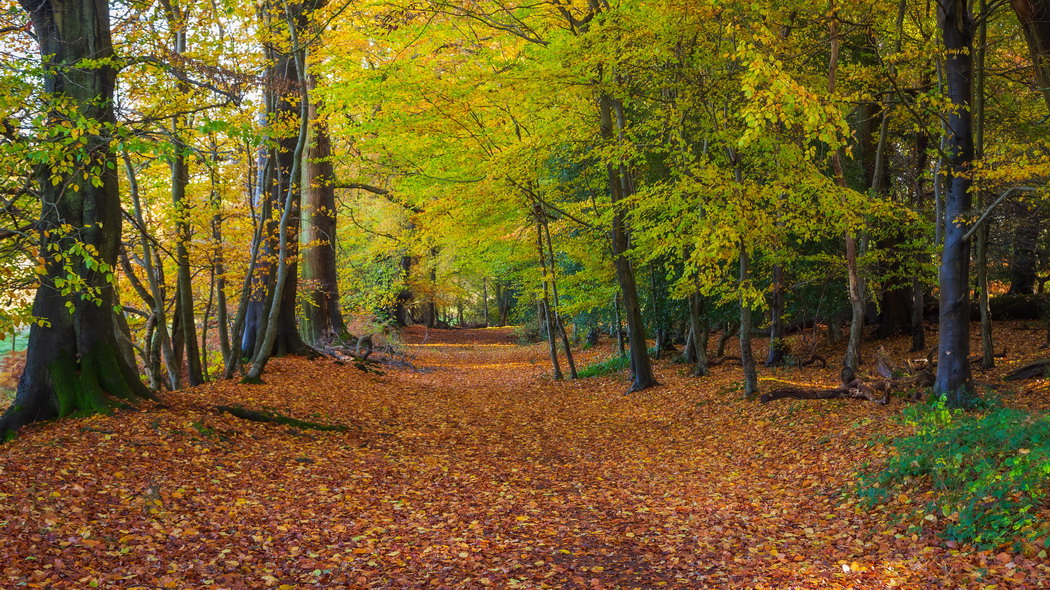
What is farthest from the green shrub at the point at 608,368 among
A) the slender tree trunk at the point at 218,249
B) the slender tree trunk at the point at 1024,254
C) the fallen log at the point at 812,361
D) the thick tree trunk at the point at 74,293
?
the thick tree trunk at the point at 74,293

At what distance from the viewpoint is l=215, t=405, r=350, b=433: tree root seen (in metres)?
8.86

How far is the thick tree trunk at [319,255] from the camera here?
1612 centimetres

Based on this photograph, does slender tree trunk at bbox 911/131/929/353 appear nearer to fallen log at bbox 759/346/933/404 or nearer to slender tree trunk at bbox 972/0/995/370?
slender tree trunk at bbox 972/0/995/370

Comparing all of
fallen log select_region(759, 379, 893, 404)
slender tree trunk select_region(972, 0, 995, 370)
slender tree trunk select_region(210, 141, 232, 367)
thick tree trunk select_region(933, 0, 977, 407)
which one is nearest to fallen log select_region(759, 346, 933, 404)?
fallen log select_region(759, 379, 893, 404)

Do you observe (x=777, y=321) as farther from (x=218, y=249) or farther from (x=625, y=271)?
(x=218, y=249)

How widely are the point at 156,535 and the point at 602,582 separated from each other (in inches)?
132

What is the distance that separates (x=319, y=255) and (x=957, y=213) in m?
14.0

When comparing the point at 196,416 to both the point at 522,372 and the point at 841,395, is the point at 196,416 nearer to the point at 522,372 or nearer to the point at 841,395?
the point at 841,395

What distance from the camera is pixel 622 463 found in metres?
8.64

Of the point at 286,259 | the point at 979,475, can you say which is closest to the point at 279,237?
the point at 286,259

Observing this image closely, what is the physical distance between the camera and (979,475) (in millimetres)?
5312

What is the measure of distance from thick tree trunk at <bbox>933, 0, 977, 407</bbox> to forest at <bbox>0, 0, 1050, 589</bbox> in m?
0.04

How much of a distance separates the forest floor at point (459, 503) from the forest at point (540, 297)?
1.7 inches

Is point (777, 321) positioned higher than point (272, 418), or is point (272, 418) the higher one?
point (777, 321)
